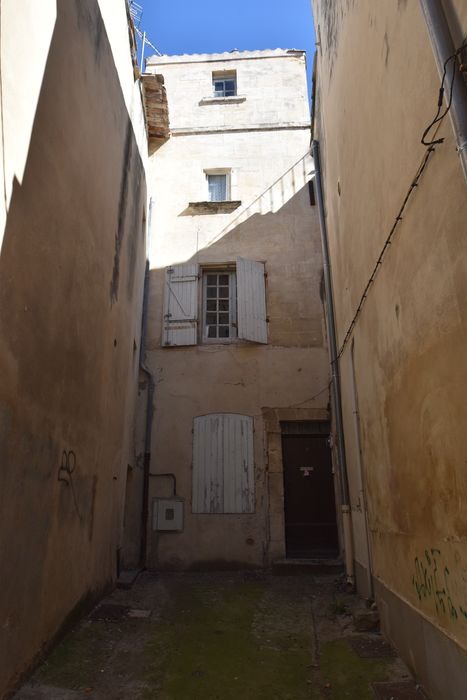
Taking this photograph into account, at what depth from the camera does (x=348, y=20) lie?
18.0 feet

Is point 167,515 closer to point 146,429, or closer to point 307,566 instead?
point 146,429

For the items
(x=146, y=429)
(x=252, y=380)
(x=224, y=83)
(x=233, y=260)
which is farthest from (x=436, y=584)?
(x=224, y=83)

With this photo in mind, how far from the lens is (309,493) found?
8680mm

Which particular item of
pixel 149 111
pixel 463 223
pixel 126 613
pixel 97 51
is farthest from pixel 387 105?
pixel 149 111

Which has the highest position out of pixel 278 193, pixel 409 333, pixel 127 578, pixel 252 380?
pixel 278 193

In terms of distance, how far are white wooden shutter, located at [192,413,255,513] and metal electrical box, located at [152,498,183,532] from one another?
248 mm

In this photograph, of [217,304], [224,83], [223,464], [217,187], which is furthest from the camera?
[224,83]

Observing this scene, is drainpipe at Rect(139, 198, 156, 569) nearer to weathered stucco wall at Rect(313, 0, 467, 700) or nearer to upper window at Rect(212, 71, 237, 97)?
weathered stucco wall at Rect(313, 0, 467, 700)

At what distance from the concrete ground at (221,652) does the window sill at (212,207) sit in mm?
6513

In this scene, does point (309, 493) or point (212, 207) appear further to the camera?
point (212, 207)

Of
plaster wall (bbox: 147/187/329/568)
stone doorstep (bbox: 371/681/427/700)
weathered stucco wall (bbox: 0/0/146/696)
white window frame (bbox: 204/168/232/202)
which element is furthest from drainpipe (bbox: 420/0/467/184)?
white window frame (bbox: 204/168/232/202)

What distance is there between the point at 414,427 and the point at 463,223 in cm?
149

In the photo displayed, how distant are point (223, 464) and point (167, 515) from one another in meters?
1.13

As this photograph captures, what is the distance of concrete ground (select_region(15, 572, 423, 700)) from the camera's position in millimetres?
3627
